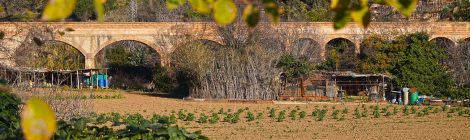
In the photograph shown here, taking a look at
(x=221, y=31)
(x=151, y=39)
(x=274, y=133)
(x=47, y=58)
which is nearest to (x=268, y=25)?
(x=221, y=31)

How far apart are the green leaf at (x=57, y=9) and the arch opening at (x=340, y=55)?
36.4m

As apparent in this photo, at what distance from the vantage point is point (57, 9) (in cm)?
198

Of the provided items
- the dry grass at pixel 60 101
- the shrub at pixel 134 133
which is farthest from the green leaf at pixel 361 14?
the dry grass at pixel 60 101

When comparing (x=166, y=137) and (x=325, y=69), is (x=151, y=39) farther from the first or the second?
(x=166, y=137)

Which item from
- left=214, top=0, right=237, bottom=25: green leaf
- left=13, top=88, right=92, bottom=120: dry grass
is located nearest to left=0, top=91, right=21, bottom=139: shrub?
left=13, top=88, right=92, bottom=120: dry grass

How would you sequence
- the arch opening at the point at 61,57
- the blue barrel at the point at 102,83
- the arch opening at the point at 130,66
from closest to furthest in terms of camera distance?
the blue barrel at the point at 102,83 < the arch opening at the point at 61,57 < the arch opening at the point at 130,66

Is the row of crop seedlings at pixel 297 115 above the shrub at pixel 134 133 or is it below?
below

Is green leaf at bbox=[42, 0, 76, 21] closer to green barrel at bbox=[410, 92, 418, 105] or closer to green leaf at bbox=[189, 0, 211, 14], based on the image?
green leaf at bbox=[189, 0, 211, 14]

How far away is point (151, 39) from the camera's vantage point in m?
44.3

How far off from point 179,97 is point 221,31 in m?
8.80

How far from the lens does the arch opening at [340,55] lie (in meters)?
40.0

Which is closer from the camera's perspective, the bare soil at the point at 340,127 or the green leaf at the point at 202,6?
the green leaf at the point at 202,6

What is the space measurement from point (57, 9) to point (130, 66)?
136 feet

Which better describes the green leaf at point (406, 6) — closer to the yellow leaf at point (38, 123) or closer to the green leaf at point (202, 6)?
the green leaf at point (202, 6)
